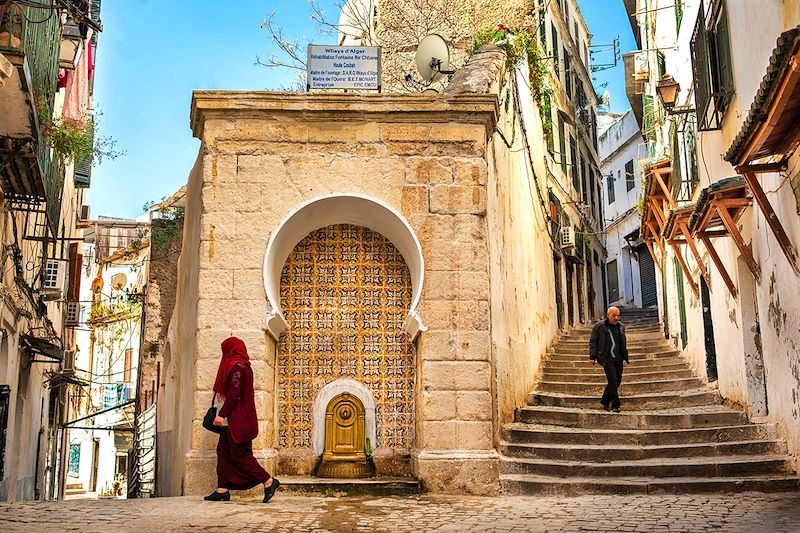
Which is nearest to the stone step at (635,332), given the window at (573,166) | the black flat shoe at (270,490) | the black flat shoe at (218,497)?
the window at (573,166)

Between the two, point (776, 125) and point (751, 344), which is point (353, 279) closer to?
point (776, 125)

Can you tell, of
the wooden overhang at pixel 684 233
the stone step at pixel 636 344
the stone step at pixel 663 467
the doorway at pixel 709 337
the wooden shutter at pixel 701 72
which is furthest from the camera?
the stone step at pixel 636 344

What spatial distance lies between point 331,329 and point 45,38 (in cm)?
568

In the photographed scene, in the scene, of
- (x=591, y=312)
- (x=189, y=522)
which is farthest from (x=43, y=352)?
(x=591, y=312)

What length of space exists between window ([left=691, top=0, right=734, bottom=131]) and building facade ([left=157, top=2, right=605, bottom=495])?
294cm

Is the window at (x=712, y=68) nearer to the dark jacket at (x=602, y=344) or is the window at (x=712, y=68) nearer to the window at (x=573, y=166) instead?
the dark jacket at (x=602, y=344)

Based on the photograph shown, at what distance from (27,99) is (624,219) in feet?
88.4

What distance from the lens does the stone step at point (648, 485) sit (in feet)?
27.0

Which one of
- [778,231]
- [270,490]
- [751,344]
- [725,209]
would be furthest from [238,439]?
[751,344]

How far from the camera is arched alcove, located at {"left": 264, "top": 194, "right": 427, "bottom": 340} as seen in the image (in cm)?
845

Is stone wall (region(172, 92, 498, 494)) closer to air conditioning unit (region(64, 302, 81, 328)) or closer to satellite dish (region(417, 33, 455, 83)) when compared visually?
satellite dish (region(417, 33, 455, 83))

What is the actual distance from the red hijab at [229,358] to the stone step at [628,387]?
6.37m

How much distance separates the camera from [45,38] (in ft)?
36.2

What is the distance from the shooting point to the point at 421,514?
678 cm
